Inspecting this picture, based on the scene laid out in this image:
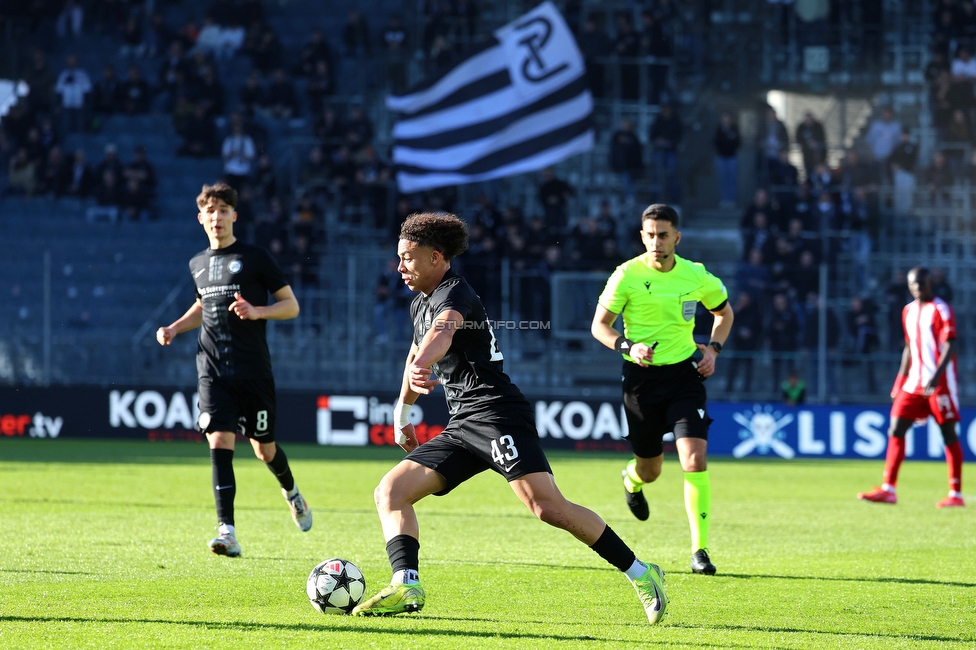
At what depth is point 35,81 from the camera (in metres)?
27.5

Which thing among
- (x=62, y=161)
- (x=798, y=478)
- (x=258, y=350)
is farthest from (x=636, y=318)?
(x=62, y=161)

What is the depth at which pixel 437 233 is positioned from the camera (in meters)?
6.07

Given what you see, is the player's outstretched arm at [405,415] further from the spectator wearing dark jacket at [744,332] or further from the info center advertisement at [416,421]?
the spectator wearing dark jacket at [744,332]

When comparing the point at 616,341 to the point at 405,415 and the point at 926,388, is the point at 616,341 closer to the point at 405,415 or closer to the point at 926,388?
the point at 405,415

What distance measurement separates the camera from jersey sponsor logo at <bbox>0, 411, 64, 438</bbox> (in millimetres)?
20266

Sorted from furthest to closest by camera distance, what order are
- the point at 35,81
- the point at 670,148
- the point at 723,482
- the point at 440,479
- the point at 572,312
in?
the point at 35,81 → the point at 670,148 → the point at 572,312 → the point at 723,482 → the point at 440,479

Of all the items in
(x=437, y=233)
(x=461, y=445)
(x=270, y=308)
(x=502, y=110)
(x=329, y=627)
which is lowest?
(x=329, y=627)

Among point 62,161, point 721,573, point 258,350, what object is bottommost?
point 721,573

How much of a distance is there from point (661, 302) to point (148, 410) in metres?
13.3

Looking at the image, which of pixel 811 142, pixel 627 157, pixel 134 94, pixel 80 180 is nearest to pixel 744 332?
pixel 627 157

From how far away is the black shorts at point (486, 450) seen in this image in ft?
19.6

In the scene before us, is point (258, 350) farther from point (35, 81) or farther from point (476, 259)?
point (35, 81)

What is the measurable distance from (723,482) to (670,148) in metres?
11.7

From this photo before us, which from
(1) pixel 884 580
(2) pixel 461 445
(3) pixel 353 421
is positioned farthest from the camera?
(3) pixel 353 421
